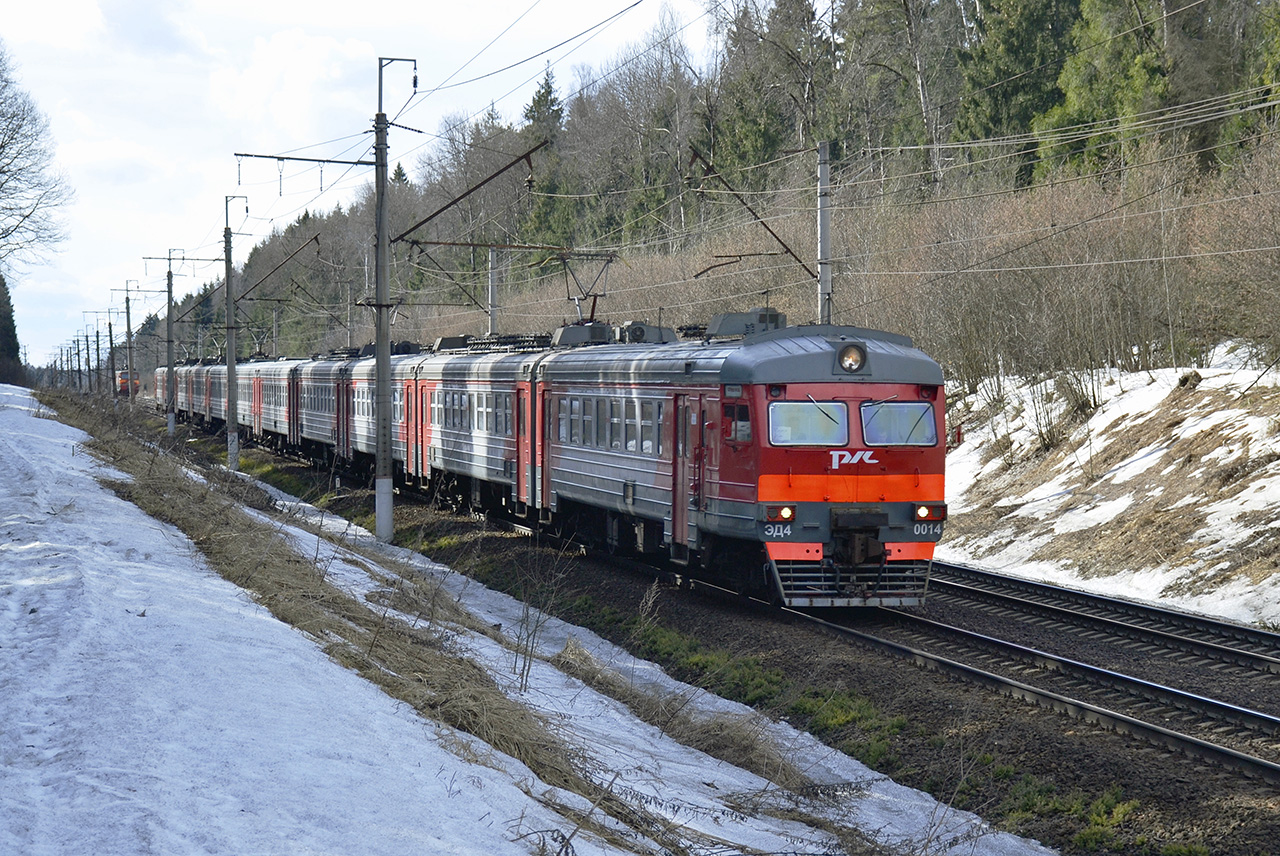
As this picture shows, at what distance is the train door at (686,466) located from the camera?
14023 millimetres

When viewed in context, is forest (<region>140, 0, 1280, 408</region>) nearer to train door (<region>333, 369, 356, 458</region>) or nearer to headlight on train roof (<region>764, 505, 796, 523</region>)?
train door (<region>333, 369, 356, 458</region>)

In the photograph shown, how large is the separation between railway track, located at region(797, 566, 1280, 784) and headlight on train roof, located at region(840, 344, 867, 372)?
109 inches

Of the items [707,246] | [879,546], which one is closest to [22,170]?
[707,246]

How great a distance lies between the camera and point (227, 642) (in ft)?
25.4

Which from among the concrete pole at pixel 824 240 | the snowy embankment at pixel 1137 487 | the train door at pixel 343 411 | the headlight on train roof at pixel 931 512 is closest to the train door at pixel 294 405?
the train door at pixel 343 411

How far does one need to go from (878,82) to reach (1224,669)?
3898 cm

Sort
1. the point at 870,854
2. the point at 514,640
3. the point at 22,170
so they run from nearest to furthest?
the point at 870,854, the point at 514,640, the point at 22,170

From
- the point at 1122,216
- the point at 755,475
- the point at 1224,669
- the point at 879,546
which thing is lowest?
the point at 1224,669

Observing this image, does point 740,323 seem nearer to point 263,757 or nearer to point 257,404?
point 263,757

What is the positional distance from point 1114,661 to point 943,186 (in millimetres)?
27823

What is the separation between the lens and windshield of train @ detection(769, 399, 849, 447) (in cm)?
1294

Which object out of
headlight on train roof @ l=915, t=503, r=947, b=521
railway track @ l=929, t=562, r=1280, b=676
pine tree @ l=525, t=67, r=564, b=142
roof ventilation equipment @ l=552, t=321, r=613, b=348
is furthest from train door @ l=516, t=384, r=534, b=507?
pine tree @ l=525, t=67, r=564, b=142

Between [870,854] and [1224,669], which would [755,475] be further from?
[870,854]

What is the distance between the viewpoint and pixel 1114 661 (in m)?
11.4
